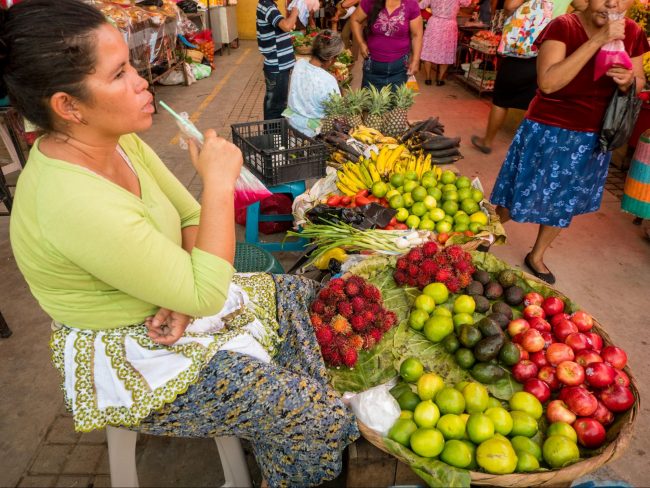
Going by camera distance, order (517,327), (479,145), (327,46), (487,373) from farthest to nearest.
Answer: (479,145) < (327,46) < (517,327) < (487,373)

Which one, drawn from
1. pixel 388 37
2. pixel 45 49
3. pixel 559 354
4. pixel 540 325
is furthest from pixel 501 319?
pixel 388 37

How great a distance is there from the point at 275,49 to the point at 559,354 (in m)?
4.57

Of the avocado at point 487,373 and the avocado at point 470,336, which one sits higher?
the avocado at point 470,336

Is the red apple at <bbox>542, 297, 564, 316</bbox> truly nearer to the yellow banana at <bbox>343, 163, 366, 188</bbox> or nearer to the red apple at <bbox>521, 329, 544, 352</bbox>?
the red apple at <bbox>521, 329, 544, 352</bbox>

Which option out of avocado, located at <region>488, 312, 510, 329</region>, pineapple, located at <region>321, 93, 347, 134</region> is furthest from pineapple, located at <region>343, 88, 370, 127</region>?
avocado, located at <region>488, 312, 510, 329</region>

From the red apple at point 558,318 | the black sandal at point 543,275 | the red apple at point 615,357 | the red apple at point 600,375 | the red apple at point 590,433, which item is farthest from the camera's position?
the black sandal at point 543,275

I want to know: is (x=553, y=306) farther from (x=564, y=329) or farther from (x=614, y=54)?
(x=614, y=54)

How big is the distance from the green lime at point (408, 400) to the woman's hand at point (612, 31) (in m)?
2.20

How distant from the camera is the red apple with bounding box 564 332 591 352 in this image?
2.07 metres

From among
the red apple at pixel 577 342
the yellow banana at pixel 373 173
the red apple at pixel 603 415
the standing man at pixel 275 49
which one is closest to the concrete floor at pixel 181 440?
the red apple at pixel 603 415

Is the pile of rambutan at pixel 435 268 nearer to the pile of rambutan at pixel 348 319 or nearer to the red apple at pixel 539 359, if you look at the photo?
the pile of rambutan at pixel 348 319

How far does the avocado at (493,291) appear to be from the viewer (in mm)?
2398

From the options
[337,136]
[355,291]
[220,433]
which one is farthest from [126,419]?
[337,136]

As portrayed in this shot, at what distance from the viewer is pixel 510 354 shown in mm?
1990
